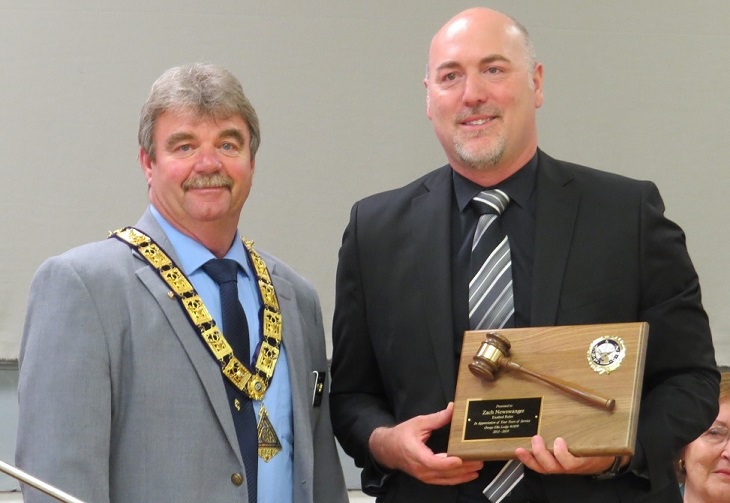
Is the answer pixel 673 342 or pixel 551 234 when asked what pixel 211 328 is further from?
pixel 673 342

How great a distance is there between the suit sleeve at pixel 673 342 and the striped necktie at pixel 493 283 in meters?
0.30

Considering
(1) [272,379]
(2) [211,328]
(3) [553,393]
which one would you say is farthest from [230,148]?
(3) [553,393]

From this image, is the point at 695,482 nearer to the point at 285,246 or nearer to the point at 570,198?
the point at 570,198

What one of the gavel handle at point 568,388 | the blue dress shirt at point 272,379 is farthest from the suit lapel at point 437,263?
the blue dress shirt at point 272,379

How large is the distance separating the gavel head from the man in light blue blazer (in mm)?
459

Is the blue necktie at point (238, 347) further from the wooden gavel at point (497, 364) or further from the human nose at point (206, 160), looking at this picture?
the wooden gavel at point (497, 364)

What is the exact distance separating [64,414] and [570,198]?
122cm

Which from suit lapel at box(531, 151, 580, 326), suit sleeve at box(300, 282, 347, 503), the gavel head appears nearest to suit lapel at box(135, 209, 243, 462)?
suit sleeve at box(300, 282, 347, 503)

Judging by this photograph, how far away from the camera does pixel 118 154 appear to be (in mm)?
3979

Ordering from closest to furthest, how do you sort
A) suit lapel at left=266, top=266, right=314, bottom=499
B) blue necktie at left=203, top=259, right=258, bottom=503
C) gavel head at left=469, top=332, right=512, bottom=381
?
gavel head at left=469, top=332, right=512, bottom=381 → blue necktie at left=203, top=259, right=258, bottom=503 → suit lapel at left=266, top=266, right=314, bottom=499

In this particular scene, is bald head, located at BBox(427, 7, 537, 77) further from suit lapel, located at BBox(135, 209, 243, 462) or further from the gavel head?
suit lapel, located at BBox(135, 209, 243, 462)

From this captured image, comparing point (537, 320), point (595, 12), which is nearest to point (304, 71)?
point (595, 12)

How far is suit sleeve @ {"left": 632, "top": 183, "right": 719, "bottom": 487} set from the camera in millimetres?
2568

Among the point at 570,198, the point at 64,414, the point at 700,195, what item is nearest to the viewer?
the point at 64,414
